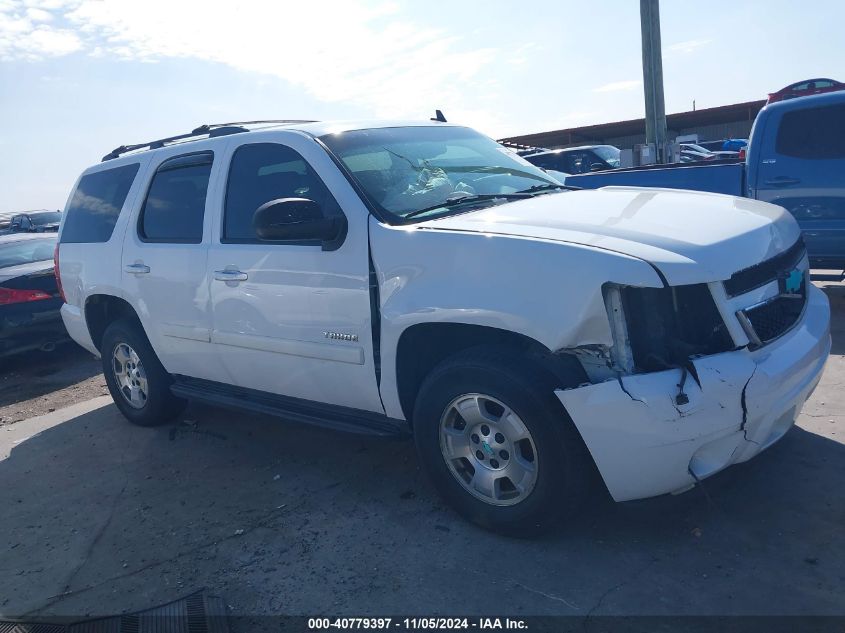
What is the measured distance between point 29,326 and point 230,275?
196 inches

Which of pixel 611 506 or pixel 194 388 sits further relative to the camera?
pixel 194 388

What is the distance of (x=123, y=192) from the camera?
5.41 metres

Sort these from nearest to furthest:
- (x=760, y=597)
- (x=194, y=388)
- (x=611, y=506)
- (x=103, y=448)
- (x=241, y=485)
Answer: (x=760, y=597) < (x=611, y=506) < (x=241, y=485) < (x=194, y=388) < (x=103, y=448)

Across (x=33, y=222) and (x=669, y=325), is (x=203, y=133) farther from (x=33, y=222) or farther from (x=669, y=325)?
(x=33, y=222)

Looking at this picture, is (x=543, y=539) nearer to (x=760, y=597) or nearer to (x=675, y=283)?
(x=760, y=597)

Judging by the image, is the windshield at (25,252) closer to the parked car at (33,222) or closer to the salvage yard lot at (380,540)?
the salvage yard lot at (380,540)

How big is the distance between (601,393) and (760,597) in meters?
0.94

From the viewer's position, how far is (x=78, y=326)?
589 centimetres

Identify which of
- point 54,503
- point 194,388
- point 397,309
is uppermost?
point 397,309

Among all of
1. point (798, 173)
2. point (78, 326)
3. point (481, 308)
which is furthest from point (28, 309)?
point (798, 173)

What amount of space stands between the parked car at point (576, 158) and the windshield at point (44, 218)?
12.1 m

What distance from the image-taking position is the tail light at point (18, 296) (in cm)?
798

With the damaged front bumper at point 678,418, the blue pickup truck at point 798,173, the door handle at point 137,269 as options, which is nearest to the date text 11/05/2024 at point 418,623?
the damaged front bumper at point 678,418

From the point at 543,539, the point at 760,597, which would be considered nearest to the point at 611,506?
the point at 543,539
